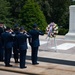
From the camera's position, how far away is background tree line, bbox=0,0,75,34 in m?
26.4

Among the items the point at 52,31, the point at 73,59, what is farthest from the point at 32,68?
the point at 52,31

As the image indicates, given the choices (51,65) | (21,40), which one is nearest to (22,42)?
(21,40)

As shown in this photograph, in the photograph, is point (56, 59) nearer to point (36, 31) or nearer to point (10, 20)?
point (36, 31)

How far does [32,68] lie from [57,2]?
26.8m

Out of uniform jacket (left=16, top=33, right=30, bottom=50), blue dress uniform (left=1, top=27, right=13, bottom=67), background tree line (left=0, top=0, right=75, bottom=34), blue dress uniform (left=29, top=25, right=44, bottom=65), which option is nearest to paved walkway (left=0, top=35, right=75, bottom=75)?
blue dress uniform (left=29, top=25, right=44, bottom=65)

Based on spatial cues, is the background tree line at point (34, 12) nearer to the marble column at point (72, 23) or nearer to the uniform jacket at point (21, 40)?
the marble column at point (72, 23)

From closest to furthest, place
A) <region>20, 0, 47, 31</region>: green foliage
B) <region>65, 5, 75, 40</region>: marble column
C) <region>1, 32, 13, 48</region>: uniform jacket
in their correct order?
<region>1, 32, 13, 48</region>: uniform jacket
<region>65, 5, 75, 40</region>: marble column
<region>20, 0, 47, 31</region>: green foliage

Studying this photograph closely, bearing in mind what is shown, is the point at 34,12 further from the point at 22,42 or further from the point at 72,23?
the point at 22,42

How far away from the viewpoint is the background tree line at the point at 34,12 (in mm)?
26438

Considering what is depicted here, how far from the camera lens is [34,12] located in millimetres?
26500

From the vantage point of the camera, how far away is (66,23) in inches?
1372

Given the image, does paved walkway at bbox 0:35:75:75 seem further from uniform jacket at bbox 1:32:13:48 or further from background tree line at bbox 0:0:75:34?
background tree line at bbox 0:0:75:34

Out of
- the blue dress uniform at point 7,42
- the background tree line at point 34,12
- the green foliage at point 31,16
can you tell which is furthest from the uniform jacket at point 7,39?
the green foliage at point 31,16

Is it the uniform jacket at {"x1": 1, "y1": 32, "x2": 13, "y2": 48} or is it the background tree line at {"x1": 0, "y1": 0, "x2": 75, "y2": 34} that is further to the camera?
the background tree line at {"x1": 0, "y1": 0, "x2": 75, "y2": 34}
